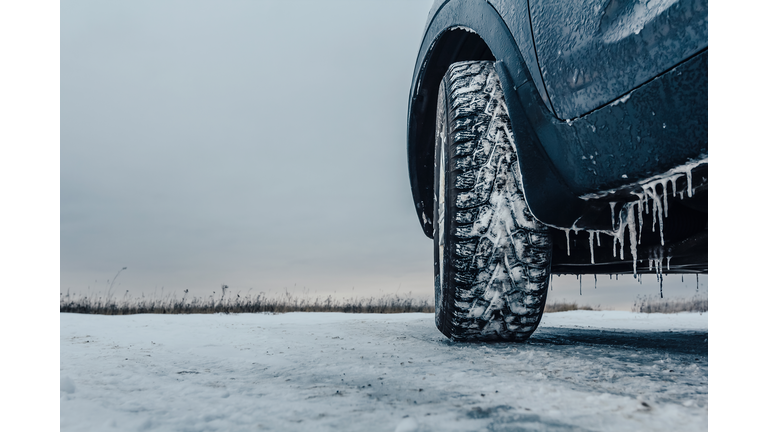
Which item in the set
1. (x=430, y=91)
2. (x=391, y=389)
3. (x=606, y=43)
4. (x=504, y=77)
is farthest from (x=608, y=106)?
(x=430, y=91)

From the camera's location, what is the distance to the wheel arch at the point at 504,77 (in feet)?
3.75

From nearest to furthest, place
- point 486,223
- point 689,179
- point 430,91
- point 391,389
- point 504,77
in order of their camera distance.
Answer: point 689,179, point 391,389, point 504,77, point 486,223, point 430,91

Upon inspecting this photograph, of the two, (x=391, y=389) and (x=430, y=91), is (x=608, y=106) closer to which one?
(x=391, y=389)

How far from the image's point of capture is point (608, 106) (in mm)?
933

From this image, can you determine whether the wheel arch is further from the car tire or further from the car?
the car tire

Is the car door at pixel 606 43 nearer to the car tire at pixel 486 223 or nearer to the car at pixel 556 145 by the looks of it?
the car at pixel 556 145

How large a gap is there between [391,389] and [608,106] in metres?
0.86

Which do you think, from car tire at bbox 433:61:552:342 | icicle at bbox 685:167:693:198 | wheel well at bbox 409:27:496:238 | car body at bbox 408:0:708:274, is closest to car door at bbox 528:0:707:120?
car body at bbox 408:0:708:274

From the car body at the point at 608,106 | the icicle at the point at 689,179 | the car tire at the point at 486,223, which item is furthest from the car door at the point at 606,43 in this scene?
the car tire at the point at 486,223

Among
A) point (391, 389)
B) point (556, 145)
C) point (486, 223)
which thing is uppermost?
point (556, 145)

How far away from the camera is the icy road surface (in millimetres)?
786

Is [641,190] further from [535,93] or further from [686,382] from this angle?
[686,382]

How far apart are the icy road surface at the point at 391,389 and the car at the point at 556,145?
303 millimetres

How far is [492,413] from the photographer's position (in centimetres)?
81
